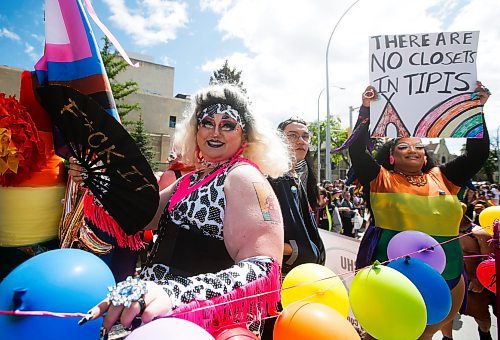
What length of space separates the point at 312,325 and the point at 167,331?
0.60m

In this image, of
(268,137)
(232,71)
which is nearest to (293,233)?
(268,137)

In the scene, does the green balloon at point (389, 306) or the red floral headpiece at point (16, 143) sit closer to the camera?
the green balloon at point (389, 306)

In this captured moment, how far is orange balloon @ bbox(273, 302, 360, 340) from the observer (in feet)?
3.68

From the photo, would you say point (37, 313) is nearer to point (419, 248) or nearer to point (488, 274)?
point (419, 248)

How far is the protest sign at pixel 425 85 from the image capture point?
9.19 ft

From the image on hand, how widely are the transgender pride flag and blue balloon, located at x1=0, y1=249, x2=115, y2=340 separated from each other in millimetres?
943

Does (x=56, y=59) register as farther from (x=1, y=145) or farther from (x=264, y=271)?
(x=264, y=271)

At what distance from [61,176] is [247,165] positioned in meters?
1.24

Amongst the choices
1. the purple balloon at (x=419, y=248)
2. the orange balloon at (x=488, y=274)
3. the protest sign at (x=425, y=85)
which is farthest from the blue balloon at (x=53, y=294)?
the orange balloon at (x=488, y=274)

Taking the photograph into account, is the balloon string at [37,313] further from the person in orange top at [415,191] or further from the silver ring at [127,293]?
the person in orange top at [415,191]

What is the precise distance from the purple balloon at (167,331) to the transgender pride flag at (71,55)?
1.24 m

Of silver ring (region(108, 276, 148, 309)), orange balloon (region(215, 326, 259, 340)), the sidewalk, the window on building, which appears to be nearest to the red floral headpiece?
silver ring (region(108, 276, 148, 309))

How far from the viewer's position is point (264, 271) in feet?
3.40

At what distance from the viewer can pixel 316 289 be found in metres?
1.52
